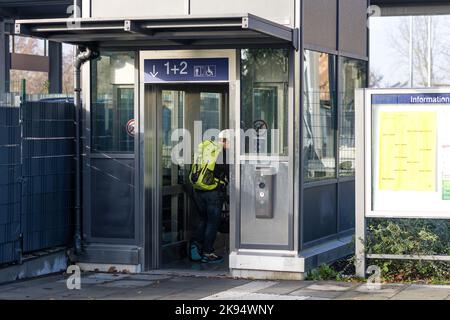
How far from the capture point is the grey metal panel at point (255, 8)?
11.6 m

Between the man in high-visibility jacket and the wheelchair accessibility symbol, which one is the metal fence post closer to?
the wheelchair accessibility symbol

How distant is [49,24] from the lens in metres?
11.1

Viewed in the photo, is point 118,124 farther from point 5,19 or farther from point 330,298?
point 5,19

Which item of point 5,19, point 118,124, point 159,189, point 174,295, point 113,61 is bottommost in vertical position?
point 174,295

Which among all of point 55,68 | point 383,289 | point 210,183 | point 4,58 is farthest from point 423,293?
point 55,68

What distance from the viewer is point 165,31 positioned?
11203 millimetres

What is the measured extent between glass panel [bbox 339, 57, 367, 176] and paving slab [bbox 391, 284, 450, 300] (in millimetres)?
3207

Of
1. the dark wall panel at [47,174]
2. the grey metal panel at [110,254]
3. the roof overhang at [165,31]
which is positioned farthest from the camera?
the grey metal panel at [110,254]

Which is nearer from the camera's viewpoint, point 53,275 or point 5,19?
point 53,275

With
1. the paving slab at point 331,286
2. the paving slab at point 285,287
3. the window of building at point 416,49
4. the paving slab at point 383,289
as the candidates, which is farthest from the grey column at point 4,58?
the paving slab at point 383,289

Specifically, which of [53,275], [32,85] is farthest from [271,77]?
[32,85]

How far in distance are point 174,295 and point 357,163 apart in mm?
2613

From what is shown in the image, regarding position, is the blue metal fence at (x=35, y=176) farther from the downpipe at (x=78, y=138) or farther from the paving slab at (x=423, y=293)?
the paving slab at (x=423, y=293)

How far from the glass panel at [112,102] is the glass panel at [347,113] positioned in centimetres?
316
